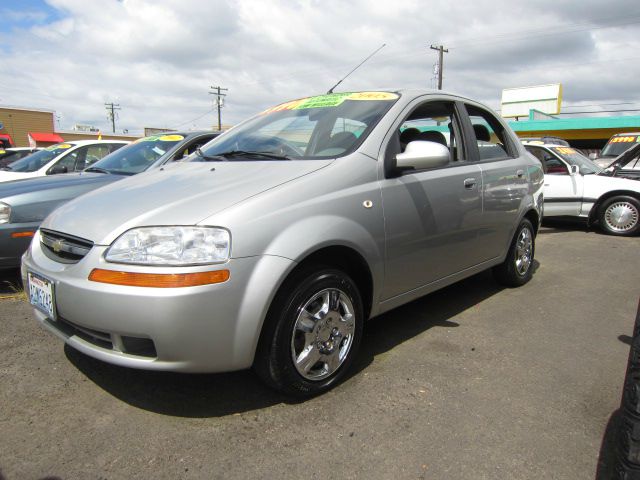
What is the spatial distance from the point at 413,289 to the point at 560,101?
1732 inches

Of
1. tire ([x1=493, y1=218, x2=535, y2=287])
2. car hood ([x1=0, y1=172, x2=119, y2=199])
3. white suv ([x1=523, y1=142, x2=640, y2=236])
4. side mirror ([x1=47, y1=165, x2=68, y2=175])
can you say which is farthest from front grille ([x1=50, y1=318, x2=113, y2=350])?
white suv ([x1=523, y1=142, x2=640, y2=236])

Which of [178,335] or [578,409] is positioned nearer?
[178,335]

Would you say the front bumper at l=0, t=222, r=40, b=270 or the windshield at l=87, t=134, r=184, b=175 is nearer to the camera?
the front bumper at l=0, t=222, r=40, b=270

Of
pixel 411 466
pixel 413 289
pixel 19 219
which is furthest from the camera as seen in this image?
pixel 19 219

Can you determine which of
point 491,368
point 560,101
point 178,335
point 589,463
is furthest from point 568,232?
point 560,101

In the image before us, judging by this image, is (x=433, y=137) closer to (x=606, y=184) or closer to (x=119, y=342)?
(x=119, y=342)

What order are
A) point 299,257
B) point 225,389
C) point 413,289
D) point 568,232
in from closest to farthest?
point 299,257 < point 225,389 < point 413,289 < point 568,232

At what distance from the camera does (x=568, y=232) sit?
26.3ft

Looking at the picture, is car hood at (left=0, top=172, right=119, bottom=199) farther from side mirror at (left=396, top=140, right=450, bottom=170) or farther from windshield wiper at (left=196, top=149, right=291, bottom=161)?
side mirror at (left=396, top=140, right=450, bottom=170)

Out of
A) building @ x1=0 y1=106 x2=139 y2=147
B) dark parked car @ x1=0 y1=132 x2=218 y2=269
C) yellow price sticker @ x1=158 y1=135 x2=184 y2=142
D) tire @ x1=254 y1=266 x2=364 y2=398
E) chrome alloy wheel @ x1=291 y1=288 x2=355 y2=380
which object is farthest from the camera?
building @ x1=0 y1=106 x2=139 y2=147

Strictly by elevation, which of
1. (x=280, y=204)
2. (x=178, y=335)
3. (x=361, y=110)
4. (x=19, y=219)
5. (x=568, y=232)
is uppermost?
(x=361, y=110)

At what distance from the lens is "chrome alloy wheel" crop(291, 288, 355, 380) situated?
7.93 feet

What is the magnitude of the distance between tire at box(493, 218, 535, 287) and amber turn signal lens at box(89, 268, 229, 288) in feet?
10.2

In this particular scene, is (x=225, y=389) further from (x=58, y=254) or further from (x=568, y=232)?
(x=568, y=232)
